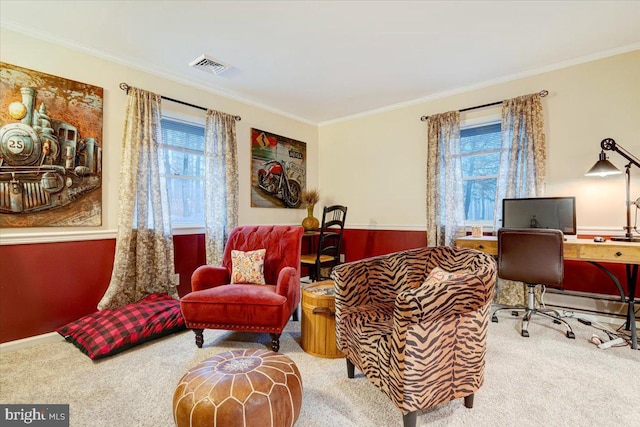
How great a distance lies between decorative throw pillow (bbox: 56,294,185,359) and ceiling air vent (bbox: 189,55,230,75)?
7.96ft

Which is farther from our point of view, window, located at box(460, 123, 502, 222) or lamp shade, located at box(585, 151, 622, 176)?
window, located at box(460, 123, 502, 222)

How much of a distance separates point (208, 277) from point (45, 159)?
5.55ft

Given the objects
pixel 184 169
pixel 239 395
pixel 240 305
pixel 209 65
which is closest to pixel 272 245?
pixel 240 305

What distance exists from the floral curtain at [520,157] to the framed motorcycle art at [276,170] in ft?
9.15

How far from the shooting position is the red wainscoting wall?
2305 mm

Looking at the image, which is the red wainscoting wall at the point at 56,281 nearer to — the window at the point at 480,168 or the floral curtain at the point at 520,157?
the floral curtain at the point at 520,157

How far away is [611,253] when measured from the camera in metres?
2.33

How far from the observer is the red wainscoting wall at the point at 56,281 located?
2.30 metres

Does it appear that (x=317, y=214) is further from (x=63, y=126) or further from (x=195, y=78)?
(x=63, y=126)

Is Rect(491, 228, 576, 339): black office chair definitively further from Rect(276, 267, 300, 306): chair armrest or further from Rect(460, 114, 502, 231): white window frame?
Rect(276, 267, 300, 306): chair armrest

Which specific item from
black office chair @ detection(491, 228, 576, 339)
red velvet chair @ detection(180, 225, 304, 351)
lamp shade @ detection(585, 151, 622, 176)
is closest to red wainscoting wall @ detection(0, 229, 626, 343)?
black office chair @ detection(491, 228, 576, 339)

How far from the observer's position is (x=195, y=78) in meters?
3.34

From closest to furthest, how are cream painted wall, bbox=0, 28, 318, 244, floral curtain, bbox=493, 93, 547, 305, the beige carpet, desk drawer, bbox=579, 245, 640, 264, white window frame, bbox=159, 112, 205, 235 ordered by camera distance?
the beige carpet, desk drawer, bbox=579, 245, 640, 264, cream painted wall, bbox=0, 28, 318, 244, floral curtain, bbox=493, 93, 547, 305, white window frame, bbox=159, 112, 205, 235

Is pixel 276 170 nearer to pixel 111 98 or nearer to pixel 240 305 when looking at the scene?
pixel 111 98
